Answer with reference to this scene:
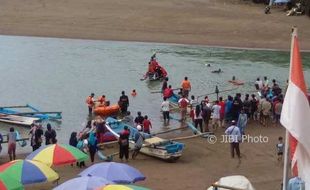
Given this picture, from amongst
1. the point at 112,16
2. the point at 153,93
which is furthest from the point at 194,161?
the point at 112,16

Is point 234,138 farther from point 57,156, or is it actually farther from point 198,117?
point 57,156

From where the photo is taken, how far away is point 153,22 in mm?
59125

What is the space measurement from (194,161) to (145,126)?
3172 mm

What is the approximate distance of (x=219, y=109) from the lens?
26.8 metres

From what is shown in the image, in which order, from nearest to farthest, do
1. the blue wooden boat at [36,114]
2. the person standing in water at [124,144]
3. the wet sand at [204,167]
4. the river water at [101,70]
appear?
the wet sand at [204,167]
the person standing in water at [124,144]
the blue wooden boat at [36,114]
the river water at [101,70]

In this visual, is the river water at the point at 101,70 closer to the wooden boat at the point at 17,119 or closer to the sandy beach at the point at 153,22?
the wooden boat at the point at 17,119

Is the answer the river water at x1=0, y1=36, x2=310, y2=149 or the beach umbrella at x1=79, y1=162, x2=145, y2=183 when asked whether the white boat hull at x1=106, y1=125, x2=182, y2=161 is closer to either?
the river water at x1=0, y1=36, x2=310, y2=149

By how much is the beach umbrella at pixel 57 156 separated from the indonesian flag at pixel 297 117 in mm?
8910

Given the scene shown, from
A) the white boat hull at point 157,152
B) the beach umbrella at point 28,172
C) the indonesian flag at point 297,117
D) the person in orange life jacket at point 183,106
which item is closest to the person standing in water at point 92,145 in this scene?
the white boat hull at point 157,152

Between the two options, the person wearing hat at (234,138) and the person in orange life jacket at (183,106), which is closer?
the person wearing hat at (234,138)

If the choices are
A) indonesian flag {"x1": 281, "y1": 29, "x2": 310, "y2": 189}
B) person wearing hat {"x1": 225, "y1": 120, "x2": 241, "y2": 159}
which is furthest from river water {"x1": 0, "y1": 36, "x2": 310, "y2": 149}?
indonesian flag {"x1": 281, "y1": 29, "x2": 310, "y2": 189}

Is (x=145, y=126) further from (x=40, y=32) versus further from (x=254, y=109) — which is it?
(x=40, y=32)

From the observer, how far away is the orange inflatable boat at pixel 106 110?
29688 mm

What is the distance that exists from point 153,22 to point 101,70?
57.6ft
